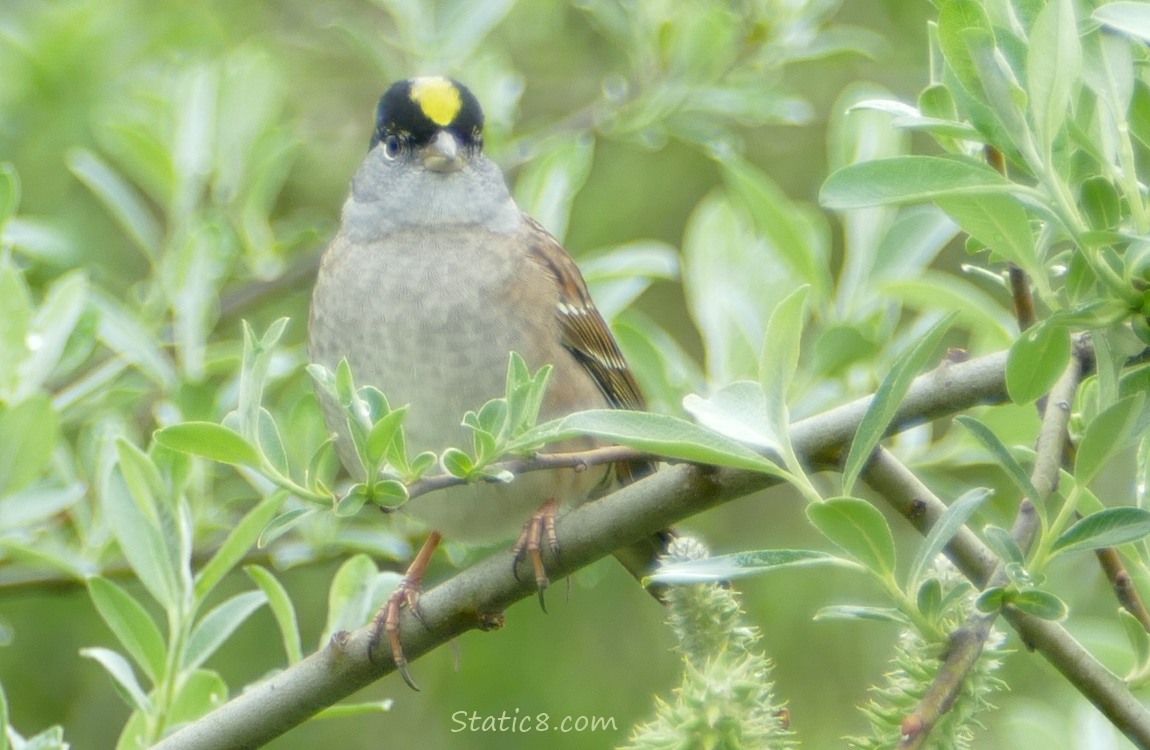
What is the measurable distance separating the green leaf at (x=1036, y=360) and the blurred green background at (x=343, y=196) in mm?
1629

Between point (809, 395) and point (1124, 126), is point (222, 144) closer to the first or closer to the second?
point (809, 395)

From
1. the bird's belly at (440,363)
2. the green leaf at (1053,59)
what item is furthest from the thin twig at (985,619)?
the bird's belly at (440,363)

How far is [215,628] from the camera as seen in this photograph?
2.10 meters

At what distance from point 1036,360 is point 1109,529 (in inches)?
6.2

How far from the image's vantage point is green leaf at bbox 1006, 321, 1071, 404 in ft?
4.04

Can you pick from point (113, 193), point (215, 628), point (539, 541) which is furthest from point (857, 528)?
point (113, 193)

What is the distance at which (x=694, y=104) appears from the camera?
320 centimetres

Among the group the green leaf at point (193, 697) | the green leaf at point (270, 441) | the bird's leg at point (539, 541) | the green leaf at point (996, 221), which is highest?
the green leaf at point (996, 221)

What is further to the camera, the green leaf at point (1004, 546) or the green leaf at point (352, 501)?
the green leaf at point (352, 501)

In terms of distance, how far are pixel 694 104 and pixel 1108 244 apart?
2.09 m

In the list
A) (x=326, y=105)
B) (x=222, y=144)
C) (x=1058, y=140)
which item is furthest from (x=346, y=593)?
(x=326, y=105)

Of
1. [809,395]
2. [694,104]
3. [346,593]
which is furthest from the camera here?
[694,104]

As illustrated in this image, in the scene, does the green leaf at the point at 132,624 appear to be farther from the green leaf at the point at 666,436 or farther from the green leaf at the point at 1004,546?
the green leaf at the point at 1004,546

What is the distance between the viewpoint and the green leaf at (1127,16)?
3.72ft
